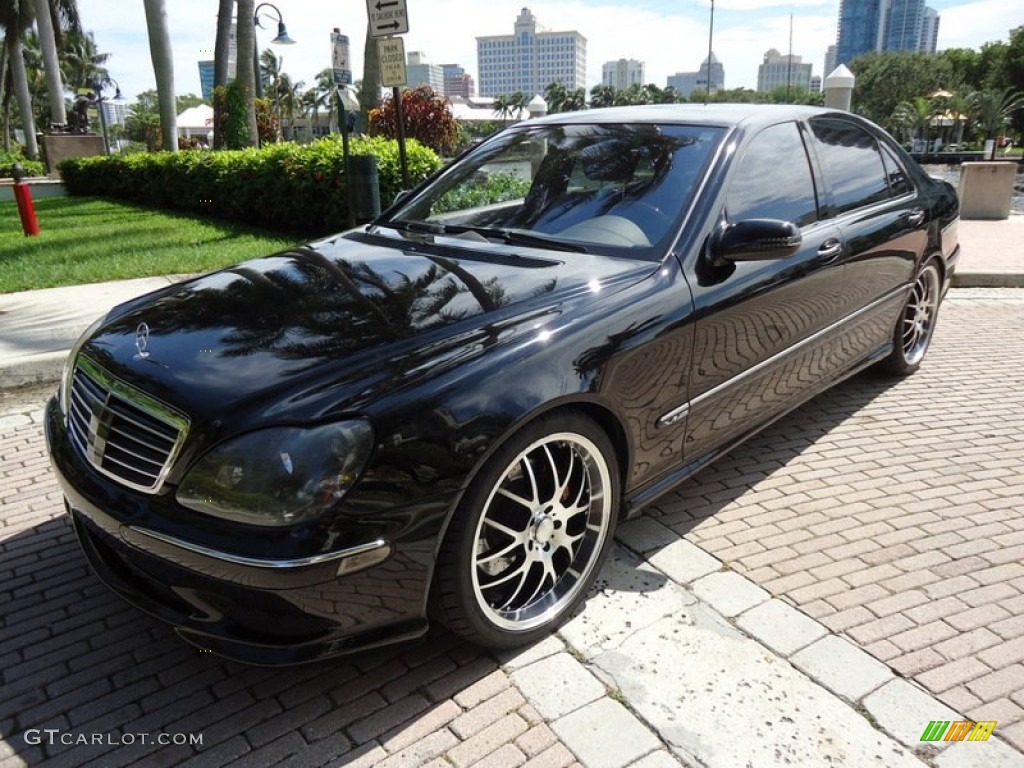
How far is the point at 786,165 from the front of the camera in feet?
12.0

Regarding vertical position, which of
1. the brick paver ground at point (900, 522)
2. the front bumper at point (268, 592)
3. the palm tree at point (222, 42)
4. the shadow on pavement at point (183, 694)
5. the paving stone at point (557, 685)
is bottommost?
the brick paver ground at point (900, 522)

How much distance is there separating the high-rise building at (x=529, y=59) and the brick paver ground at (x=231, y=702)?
165 metres

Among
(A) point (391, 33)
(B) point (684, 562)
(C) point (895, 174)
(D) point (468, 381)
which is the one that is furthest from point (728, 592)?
(A) point (391, 33)

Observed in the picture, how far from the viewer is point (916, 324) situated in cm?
509

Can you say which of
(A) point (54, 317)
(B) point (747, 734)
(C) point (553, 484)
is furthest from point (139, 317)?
(A) point (54, 317)

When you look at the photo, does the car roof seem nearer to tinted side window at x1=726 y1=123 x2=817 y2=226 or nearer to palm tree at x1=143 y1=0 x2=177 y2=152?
tinted side window at x1=726 y1=123 x2=817 y2=226

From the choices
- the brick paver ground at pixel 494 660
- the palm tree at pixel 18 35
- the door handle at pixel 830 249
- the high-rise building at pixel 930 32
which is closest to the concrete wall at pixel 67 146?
the palm tree at pixel 18 35

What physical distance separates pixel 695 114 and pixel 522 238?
1.12m

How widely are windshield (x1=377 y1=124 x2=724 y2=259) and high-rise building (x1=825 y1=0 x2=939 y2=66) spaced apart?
166 m

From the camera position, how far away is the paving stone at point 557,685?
91.7 inches

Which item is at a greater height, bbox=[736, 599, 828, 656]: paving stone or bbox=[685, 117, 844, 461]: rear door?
bbox=[685, 117, 844, 461]: rear door

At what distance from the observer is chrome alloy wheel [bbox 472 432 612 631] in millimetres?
2434

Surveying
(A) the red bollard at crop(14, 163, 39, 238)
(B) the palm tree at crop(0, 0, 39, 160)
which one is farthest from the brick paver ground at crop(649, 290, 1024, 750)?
(B) the palm tree at crop(0, 0, 39, 160)

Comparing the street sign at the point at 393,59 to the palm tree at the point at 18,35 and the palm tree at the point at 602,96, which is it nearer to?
the palm tree at the point at 18,35
